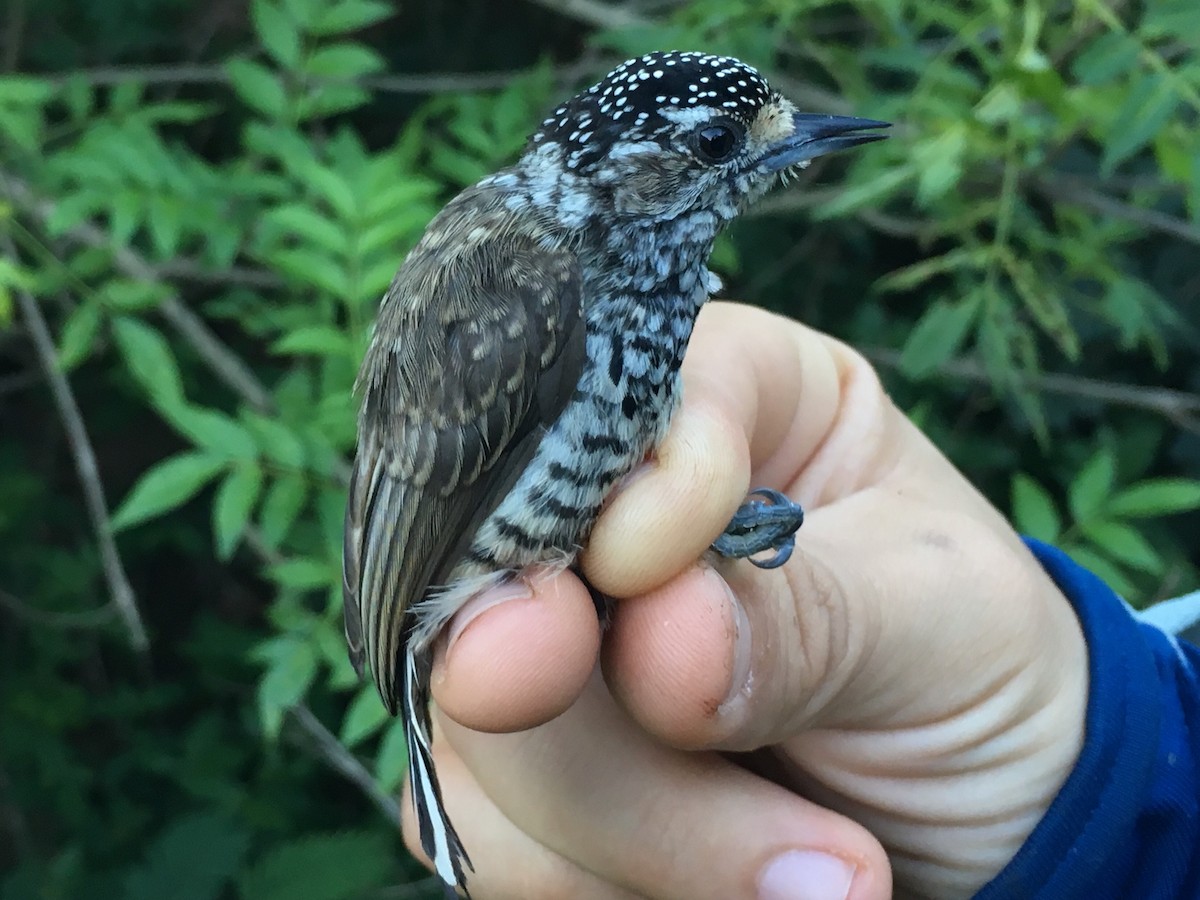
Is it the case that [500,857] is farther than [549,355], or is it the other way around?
[500,857]

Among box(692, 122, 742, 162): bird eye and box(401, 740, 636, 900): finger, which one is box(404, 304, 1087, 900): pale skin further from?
box(692, 122, 742, 162): bird eye

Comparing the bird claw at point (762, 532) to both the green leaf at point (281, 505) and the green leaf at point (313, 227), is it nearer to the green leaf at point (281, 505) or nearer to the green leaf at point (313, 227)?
the green leaf at point (281, 505)

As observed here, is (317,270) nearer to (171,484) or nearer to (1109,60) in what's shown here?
(171,484)

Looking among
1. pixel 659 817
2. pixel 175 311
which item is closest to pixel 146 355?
pixel 175 311

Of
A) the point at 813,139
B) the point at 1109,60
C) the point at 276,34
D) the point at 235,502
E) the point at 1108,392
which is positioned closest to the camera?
the point at 813,139

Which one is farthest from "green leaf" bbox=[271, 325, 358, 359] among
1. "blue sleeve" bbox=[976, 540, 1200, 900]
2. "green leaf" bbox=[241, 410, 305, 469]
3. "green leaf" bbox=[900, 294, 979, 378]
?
"blue sleeve" bbox=[976, 540, 1200, 900]

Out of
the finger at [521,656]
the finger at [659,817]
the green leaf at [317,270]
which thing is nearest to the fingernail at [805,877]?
the finger at [659,817]

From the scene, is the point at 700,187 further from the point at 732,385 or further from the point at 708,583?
the point at 708,583
